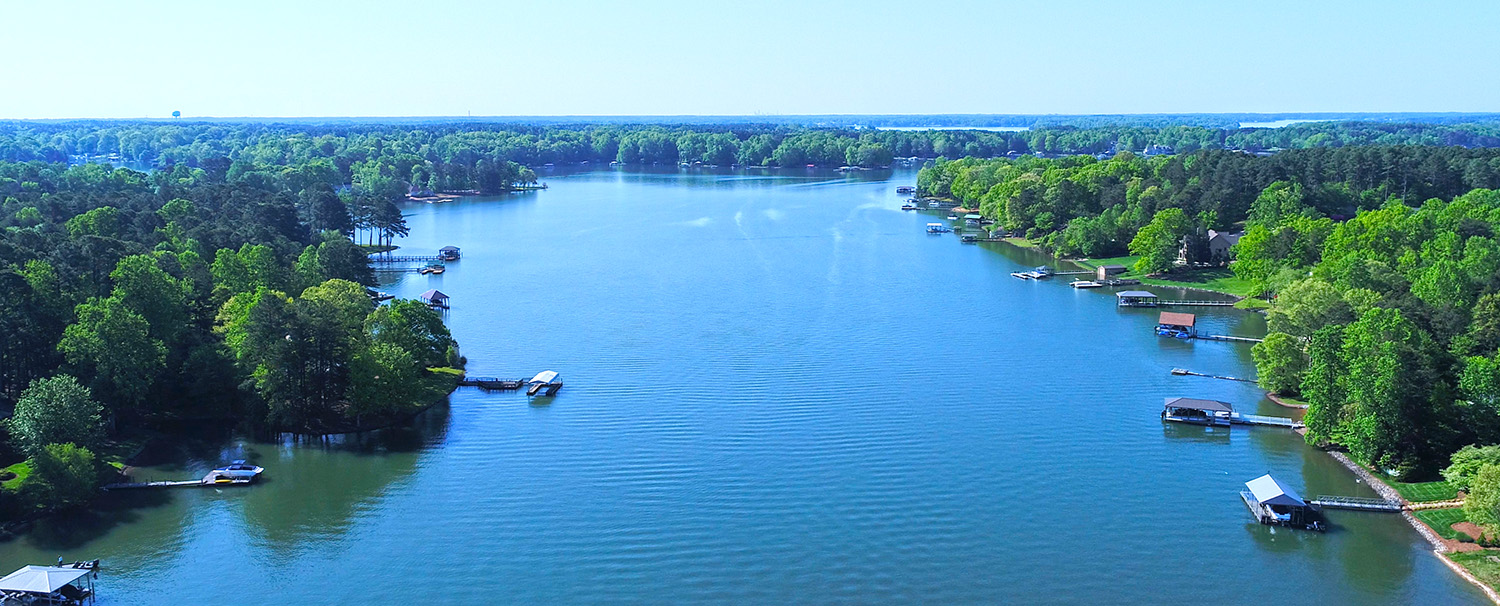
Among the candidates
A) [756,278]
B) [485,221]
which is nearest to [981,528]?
[756,278]

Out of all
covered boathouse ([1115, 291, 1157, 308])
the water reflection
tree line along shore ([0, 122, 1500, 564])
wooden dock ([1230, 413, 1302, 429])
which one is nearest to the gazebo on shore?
tree line along shore ([0, 122, 1500, 564])

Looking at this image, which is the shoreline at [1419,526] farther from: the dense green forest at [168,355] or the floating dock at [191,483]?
the floating dock at [191,483]

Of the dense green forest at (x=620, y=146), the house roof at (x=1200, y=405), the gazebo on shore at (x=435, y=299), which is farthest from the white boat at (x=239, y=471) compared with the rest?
the dense green forest at (x=620, y=146)

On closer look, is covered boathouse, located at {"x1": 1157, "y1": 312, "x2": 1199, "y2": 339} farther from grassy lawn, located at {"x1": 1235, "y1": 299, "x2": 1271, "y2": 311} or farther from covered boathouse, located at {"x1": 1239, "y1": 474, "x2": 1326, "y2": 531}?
covered boathouse, located at {"x1": 1239, "y1": 474, "x2": 1326, "y2": 531}

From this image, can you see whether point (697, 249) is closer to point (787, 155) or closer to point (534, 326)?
point (534, 326)

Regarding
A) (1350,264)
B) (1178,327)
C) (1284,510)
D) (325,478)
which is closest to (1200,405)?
(1284,510)

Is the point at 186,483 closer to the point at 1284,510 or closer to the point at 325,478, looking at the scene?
the point at 325,478
